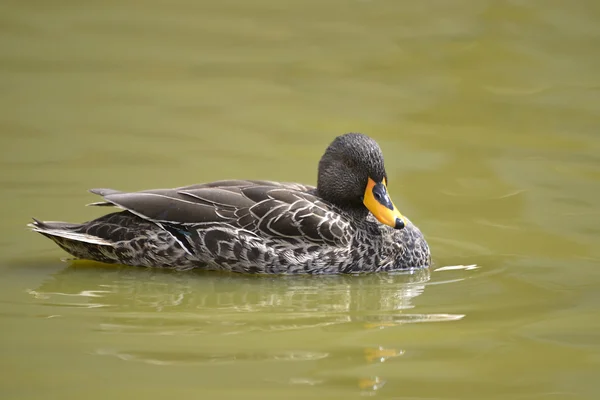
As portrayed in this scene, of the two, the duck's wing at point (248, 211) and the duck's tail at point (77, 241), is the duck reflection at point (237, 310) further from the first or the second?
the duck's wing at point (248, 211)

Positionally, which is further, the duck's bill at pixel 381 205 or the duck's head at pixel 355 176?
the duck's head at pixel 355 176

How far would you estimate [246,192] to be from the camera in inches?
362

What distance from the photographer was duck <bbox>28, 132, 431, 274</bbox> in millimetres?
8938

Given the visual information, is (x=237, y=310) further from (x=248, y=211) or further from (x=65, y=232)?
(x=65, y=232)

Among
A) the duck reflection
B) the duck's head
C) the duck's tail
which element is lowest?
the duck reflection

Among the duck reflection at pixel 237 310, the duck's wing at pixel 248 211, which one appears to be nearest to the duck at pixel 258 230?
the duck's wing at pixel 248 211

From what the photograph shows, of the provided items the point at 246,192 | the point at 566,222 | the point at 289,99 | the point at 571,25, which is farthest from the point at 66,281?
the point at 571,25

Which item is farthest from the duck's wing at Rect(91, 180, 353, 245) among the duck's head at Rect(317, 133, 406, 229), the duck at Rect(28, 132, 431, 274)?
the duck's head at Rect(317, 133, 406, 229)

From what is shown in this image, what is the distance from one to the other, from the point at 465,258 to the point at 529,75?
292 inches

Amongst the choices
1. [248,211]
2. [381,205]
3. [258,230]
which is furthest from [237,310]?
[381,205]

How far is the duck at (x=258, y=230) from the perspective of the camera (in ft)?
29.3

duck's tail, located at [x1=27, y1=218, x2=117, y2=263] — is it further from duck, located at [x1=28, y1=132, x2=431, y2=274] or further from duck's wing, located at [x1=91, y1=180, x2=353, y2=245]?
duck's wing, located at [x1=91, y1=180, x2=353, y2=245]

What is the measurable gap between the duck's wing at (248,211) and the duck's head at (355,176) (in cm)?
A: 24

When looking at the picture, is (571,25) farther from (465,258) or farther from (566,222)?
(465,258)
